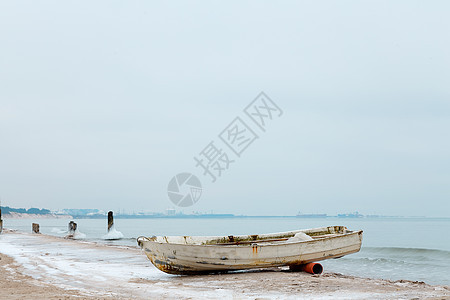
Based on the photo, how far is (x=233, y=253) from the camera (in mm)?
12242

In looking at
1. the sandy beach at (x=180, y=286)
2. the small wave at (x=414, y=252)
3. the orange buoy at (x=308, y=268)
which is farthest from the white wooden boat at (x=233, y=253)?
the small wave at (x=414, y=252)

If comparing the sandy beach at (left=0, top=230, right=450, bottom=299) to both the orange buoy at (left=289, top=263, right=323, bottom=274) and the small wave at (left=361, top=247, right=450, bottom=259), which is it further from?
the small wave at (left=361, top=247, right=450, bottom=259)

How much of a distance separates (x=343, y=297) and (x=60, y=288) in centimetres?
597

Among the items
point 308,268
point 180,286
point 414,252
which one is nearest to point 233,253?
point 180,286

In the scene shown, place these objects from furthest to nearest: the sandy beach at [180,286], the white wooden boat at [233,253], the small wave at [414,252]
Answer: the small wave at [414,252] < the white wooden boat at [233,253] < the sandy beach at [180,286]

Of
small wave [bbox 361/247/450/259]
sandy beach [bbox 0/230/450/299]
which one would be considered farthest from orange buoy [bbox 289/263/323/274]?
small wave [bbox 361/247/450/259]

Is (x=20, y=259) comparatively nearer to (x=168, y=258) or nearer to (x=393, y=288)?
(x=168, y=258)

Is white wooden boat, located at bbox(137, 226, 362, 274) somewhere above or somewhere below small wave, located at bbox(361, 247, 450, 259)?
above

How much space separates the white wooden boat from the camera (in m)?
11.9

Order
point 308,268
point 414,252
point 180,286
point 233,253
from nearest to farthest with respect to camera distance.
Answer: point 180,286 < point 233,253 < point 308,268 < point 414,252

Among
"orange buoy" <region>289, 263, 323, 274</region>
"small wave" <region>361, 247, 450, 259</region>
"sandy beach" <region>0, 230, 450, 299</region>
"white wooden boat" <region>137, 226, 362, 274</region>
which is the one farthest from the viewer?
"small wave" <region>361, 247, 450, 259</region>

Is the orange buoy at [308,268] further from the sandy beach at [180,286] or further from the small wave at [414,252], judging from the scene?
the small wave at [414,252]

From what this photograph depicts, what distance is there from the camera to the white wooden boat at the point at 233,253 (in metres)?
11.9

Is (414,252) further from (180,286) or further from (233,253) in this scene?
(180,286)
